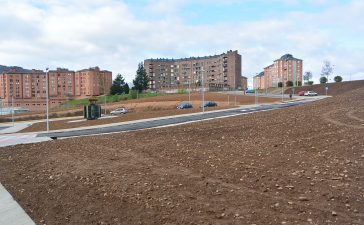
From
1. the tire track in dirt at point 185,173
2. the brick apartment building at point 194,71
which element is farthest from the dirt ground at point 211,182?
the brick apartment building at point 194,71

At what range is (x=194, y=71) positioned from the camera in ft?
567

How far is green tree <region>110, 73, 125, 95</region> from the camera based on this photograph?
127m

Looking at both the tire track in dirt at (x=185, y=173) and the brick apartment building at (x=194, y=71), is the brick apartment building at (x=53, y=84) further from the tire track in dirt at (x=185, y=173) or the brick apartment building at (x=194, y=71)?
the tire track in dirt at (x=185, y=173)

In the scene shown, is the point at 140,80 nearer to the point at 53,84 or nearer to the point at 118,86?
the point at 118,86

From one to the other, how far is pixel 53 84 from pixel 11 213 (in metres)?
159

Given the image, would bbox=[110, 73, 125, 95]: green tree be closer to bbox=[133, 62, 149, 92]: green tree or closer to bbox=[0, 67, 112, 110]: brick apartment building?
bbox=[133, 62, 149, 92]: green tree

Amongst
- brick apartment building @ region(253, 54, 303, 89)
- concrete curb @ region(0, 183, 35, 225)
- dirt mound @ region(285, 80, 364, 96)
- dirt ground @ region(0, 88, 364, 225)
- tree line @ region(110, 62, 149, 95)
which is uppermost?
brick apartment building @ region(253, 54, 303, 89)

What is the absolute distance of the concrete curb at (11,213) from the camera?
23.6ft

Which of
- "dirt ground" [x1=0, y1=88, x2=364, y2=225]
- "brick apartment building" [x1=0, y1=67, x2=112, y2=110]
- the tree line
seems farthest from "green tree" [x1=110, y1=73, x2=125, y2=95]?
"dirt ground" [x1=0, y1=88, x2=364, y2=225]

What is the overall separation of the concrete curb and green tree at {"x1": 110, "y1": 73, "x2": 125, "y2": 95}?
393ft

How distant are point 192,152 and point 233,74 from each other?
486 feet

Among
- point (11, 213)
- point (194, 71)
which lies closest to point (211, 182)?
point (11, 213)

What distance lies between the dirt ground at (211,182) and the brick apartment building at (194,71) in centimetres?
14673

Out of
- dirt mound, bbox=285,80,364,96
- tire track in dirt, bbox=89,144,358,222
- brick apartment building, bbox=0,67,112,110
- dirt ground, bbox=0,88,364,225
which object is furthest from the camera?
brick apartment building, bbox=0,67,112,110
